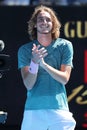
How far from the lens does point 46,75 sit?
4.00 m

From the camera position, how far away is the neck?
4.09 metres

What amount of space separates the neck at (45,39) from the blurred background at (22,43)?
2.60m

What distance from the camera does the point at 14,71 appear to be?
22.1 ft

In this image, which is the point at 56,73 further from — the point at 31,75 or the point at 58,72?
the point at 31,75

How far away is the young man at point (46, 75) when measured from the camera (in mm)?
3904

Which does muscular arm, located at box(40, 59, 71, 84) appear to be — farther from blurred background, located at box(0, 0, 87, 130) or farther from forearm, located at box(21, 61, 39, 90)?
blurred background, located at box(0, 0, 87, 130)

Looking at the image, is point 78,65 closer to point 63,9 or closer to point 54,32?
point 63,9

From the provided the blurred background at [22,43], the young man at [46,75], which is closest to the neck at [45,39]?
the young man at [46,75]

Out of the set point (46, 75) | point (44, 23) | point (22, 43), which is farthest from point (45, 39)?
point (22, 43)

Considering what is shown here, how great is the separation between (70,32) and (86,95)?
0.80 m

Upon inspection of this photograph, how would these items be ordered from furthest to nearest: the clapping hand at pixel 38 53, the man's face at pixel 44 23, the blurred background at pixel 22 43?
the blurred background at pixel 22 43
the man's face at pixel 44 23
the clapping hand at pixel 38 53

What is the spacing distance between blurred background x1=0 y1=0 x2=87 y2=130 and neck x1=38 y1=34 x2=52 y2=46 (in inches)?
102

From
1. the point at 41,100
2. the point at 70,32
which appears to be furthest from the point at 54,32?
the point at 70,32

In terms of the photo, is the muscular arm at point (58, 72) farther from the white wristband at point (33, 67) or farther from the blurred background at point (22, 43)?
the blurred background at point (22, 43)
